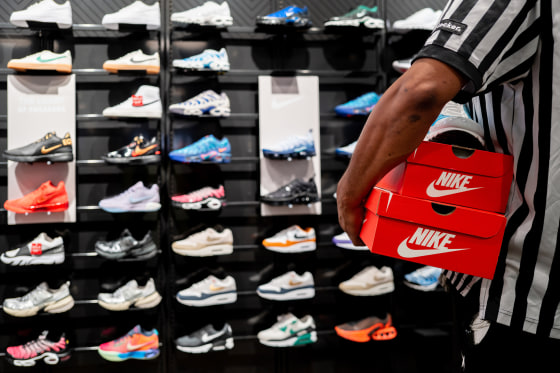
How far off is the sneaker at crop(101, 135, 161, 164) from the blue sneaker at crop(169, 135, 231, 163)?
0.45 ft

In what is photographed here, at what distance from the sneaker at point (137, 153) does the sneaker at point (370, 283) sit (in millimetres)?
1833

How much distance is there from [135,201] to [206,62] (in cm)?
122

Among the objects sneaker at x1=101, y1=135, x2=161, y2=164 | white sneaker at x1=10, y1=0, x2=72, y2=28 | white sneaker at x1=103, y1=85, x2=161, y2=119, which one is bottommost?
sneaker at x1=101, y1=135, x2=161, y2=164

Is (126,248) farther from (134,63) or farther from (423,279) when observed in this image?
(423,279)

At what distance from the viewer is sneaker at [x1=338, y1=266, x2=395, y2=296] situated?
3.58 meters

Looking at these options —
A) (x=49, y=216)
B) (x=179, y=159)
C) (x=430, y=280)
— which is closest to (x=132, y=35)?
(x=179, y=159)

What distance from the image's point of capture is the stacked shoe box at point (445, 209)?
3.02 feet

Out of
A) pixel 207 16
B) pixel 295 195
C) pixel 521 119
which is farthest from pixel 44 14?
pixel 521 119

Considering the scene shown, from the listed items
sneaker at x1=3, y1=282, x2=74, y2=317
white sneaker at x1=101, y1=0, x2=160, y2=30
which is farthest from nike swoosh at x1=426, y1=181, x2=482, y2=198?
sneaker at x1=3, y1=282, x2=74, y2=317

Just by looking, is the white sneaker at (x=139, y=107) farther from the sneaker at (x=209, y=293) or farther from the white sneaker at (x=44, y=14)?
the sneaker at (x=209, y=293)

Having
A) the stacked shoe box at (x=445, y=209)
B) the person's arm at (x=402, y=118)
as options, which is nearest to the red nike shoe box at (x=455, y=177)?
the stacked shoe box at (x=445, y=209)

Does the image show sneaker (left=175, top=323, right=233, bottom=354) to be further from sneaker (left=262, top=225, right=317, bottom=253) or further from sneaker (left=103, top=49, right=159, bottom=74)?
sneaker (left=103, top=49, right=159, bottom=74)

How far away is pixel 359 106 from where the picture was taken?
3701mm

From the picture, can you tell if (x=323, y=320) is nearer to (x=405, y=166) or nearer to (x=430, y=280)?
(x=430, y=280)
